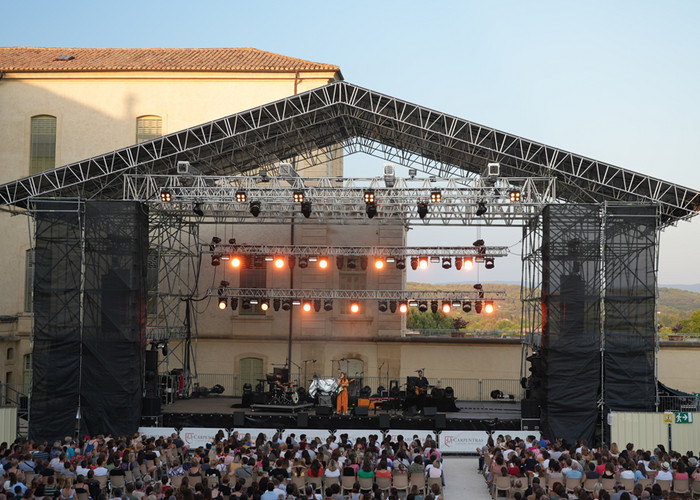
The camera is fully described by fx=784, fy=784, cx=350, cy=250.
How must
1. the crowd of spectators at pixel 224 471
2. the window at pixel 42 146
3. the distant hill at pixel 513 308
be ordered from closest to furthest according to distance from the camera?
1. the crowd of spectators at pixel 224 471
2. the window at pixel 42 146
3. the distant hill at pixel 513 308

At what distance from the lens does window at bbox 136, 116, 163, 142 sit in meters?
30.6

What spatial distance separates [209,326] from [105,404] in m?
8.16

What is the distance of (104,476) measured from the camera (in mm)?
14297

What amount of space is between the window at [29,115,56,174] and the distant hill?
36851mm

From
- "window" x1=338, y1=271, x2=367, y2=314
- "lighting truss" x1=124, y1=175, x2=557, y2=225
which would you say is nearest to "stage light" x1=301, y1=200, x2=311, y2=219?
"lighting truss" x1=124, y1=175, x2=557, y2=225

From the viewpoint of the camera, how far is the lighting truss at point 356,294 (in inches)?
1079

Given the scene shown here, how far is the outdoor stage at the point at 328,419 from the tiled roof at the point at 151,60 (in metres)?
13.4

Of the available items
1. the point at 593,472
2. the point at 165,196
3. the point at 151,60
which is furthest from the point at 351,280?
the point at 593,472

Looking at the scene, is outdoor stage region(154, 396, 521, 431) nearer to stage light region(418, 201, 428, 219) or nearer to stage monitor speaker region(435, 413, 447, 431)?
stage monitor speaker region(435, 413, 447, 431)

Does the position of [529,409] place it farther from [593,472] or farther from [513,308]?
[513,308]

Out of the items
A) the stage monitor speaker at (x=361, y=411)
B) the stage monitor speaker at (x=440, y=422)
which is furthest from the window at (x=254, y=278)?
the stage monitor speaker at (x=440, y=422)

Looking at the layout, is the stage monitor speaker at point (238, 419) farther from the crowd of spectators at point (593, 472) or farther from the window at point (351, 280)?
the window at point (351, 280)

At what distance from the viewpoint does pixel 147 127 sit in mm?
30672

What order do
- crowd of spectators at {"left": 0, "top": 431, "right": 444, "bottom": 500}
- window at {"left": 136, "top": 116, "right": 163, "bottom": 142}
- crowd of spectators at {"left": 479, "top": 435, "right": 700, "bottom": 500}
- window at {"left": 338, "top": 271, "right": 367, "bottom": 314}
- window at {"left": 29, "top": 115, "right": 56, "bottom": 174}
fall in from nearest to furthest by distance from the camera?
crowd of spectators at {"left": 0, "top": 431, "right": 444, "bottom": 500} → crowd of spectators at {"left": 479, "top": 435, "right": 700, "bottom": 500} → window at {"left": 338, "top": 271, "right": 367, "bottom": 314} → window at {"left": 136, "top": 116, "right": 163, "bottom": 142} → window at {"left": 29, "top": 115, "right": 56, "bottom": 174}
